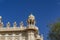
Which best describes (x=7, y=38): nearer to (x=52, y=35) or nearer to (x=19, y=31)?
(x=19, y=31)

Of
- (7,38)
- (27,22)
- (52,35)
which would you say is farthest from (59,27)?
(7,38)

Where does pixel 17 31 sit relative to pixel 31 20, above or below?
below

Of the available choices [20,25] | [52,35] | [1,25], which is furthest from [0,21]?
[52,35]

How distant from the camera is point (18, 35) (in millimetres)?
39531

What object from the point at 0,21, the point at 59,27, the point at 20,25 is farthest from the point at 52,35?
the point at 0,21

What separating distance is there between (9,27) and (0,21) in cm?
231

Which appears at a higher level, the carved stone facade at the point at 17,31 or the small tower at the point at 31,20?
the small tower at the point at 31,20

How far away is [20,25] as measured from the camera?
1565 inches

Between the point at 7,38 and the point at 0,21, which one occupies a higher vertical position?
the point at 0,21

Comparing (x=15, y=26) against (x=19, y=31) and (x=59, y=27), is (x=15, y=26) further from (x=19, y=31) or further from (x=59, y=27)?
(x=59, y=27)

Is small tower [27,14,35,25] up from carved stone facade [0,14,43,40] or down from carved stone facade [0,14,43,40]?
up

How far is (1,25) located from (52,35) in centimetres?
714

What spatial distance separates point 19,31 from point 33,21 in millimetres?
2287

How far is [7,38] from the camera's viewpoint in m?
39.5
